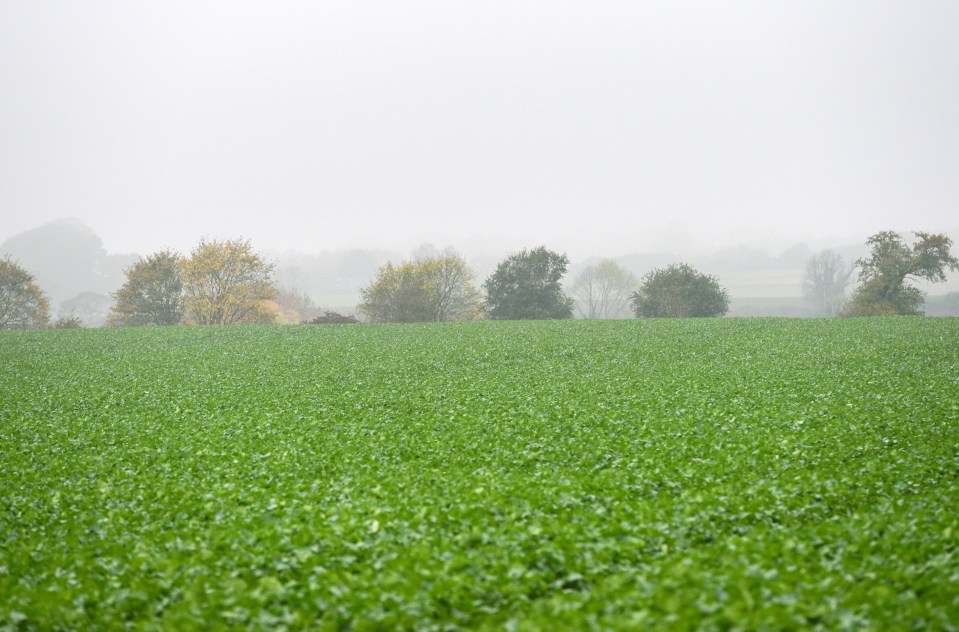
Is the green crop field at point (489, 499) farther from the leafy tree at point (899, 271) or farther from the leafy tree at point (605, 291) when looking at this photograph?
the leafy tree at point (605, 291)

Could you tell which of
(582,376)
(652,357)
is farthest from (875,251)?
(582,376)

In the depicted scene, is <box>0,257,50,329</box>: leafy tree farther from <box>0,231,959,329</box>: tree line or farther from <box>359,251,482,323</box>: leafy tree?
<box>359,251,482,323</box>: leafy tree

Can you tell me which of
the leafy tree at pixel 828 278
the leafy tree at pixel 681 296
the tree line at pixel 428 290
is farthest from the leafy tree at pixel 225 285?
the leafy tree at pixel 828 278

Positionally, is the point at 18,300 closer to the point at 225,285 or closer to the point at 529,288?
the point at 225,285

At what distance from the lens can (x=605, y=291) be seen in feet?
349

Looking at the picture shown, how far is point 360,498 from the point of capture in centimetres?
1146

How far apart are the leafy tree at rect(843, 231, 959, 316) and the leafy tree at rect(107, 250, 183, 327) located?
7175 cm

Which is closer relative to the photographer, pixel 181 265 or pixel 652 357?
pixel 652 357

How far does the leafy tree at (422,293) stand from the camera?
71250mm

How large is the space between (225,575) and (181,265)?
216ft

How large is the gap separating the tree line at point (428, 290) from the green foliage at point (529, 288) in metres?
0.11

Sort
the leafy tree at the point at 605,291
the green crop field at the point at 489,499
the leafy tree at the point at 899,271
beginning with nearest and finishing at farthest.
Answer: the green crop field at the point at 489,499, the leafy tree at the point at 899,271, the leafy tree at the point at 605,291

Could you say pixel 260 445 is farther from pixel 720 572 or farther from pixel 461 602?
pixel 720 572

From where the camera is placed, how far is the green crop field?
7289 millimetres
